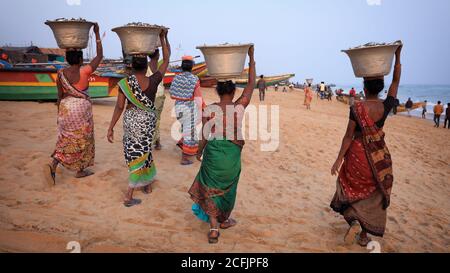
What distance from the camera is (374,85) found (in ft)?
10.2

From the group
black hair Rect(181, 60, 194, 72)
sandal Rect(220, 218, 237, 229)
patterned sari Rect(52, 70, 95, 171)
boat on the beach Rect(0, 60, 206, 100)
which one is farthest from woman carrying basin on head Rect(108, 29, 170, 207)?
boat on the beach Rect(0, 60, 206, 100)

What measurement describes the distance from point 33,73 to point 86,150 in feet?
22.7

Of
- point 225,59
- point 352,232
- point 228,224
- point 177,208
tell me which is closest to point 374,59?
point 225,59

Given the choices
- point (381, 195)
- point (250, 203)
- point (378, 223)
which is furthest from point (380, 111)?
point (250, 203)

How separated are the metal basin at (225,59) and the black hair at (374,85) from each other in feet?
4.03

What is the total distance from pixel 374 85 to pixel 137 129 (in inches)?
101

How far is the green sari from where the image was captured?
3115 mm

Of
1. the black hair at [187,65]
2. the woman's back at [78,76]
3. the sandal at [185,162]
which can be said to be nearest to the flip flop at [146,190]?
the sandal at [185,162]

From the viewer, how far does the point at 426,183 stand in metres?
6.18

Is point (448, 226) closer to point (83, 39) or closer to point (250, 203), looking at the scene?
point (250, 203)

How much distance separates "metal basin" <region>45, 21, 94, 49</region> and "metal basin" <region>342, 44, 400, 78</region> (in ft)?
10.2

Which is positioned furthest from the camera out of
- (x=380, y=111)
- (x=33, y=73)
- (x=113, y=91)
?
(x=113, y=91)

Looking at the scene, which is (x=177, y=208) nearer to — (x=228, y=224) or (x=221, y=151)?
(x=228, y=224)

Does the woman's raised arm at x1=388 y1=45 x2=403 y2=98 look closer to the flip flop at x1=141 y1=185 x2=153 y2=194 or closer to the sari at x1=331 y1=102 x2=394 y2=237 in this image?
the sari at x1=331 y1=102 x2=394 y2=237
